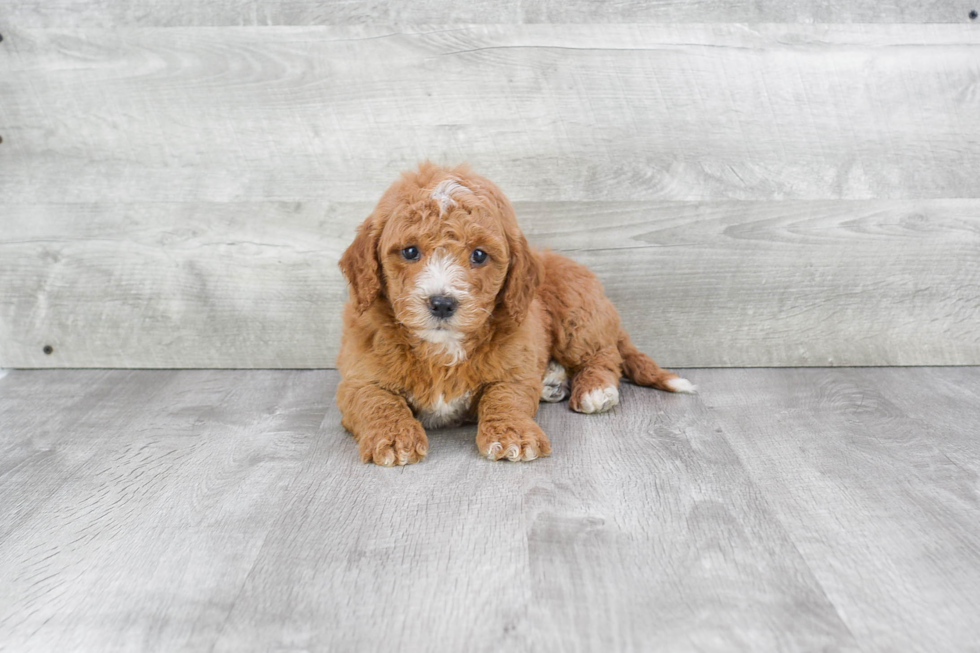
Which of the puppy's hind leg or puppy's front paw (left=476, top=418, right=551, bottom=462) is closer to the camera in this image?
puppy's front paw (left=476, top=418, right=551, bottom=462)

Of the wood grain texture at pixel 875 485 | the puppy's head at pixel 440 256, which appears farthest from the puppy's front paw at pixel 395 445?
the wood grain texture at pixel 875 485

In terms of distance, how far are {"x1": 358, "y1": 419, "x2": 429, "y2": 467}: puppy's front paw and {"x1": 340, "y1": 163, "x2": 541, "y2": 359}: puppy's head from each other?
10.8 inches

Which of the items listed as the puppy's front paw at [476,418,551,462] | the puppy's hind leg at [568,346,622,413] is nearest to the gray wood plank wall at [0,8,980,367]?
the puppy's hind leg at [568,346,622,413]

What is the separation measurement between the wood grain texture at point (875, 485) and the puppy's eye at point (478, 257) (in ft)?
3.14

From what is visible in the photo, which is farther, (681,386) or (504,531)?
(681,386)

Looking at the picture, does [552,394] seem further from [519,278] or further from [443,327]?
[443,327]

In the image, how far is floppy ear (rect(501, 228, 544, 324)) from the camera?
247cm

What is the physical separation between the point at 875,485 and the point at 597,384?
0.93m

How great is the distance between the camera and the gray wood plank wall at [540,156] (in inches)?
122

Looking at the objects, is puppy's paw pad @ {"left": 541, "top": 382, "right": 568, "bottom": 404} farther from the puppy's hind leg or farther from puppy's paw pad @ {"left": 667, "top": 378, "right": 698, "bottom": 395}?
puppy's paw pad @ {"left": 667, "top": 378, "right": 698, "bottom": 395}

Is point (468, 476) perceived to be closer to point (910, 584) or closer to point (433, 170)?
point (433, 170)

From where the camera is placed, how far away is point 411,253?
235 centimetres

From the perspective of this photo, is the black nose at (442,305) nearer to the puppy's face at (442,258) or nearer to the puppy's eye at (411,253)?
the puppy's face at (442,258)

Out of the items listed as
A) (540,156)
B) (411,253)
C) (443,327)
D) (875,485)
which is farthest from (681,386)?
(411,253)
